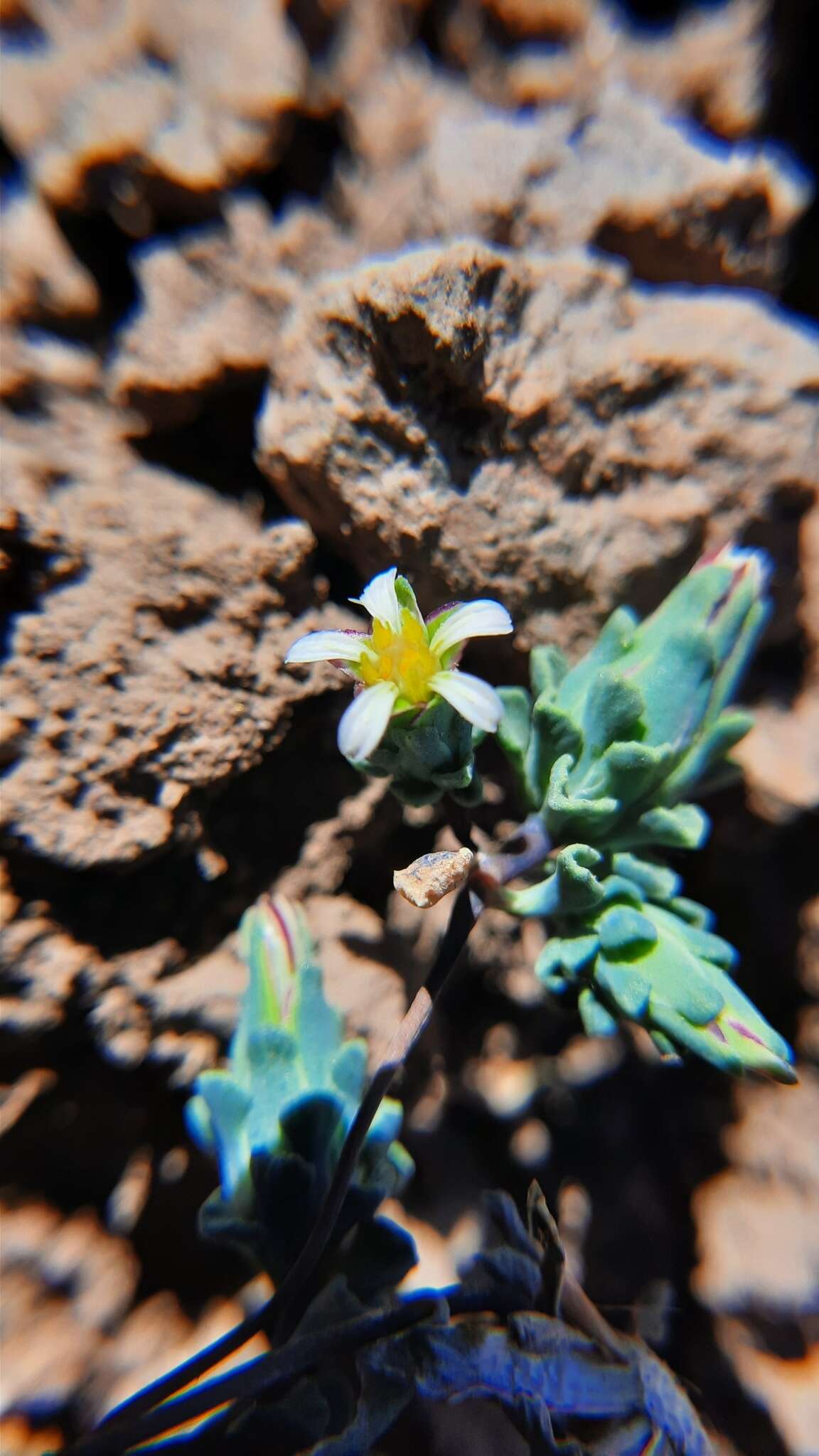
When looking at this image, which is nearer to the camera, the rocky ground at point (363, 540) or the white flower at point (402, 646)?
the white flower at point (402, 646)

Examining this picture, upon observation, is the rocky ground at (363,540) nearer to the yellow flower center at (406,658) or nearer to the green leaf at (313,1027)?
the green leaf at (313,1027)

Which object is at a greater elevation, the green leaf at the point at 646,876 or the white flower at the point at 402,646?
the white flower at the point at 402,646

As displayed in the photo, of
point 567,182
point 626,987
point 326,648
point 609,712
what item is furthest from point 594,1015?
point 567,182

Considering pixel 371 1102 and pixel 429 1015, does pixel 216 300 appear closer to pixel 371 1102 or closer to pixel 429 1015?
pixel 429 1015

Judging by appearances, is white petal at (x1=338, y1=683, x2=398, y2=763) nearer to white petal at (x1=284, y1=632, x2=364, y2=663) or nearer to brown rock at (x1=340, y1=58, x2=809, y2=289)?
white petal at (x1=284, y1=632, x2=364, y2=663)

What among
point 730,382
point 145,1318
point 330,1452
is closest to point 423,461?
point 730,382

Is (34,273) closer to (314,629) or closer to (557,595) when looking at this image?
(314,629)

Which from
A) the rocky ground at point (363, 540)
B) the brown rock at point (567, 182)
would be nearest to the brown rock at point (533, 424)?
the rocky ground at point (363, 540)
